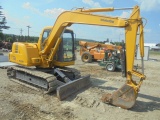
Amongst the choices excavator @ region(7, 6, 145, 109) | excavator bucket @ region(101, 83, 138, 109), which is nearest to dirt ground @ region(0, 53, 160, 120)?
excavator bucket @ region(101, 83, 138, 109)

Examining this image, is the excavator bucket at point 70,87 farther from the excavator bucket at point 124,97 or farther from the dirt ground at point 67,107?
the excavator bucket at point 124,97

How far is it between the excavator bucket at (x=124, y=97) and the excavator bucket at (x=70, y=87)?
1507 mm

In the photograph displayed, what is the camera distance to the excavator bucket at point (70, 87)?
7.54 metres

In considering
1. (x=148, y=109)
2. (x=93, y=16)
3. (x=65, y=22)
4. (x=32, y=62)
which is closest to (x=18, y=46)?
(x=32, y=62)

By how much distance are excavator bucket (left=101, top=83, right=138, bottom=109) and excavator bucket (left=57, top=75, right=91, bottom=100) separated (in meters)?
1.51

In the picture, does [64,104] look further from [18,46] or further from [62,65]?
[18,46]

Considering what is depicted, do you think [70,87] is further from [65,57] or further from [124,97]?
[124,97]

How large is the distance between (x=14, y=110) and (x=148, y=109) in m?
3.97

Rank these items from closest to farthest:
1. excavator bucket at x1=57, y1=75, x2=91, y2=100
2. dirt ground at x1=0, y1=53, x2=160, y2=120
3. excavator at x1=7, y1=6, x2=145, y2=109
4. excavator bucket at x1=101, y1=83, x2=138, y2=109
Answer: dirt ground at x1=0, y1=53, x2=160, y2=120 < excavator bucket at x1=101, y1=83, x2=138, y2=109 < excavator at x1=7, y1=6, x2=145, y2=109 < excavator bucket at x1=57, y1=75, x2=91, y2=100

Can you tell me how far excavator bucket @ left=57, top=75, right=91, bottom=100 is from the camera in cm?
754

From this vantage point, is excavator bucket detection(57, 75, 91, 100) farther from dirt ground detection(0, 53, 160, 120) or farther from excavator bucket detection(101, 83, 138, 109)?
excavator bucket detection(101, 83, 138, 109)

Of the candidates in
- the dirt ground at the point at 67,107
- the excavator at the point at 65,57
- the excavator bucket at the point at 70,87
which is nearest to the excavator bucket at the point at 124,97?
the excavator at the point at 65,57

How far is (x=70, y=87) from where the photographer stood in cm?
820

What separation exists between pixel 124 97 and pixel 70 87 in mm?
2089
